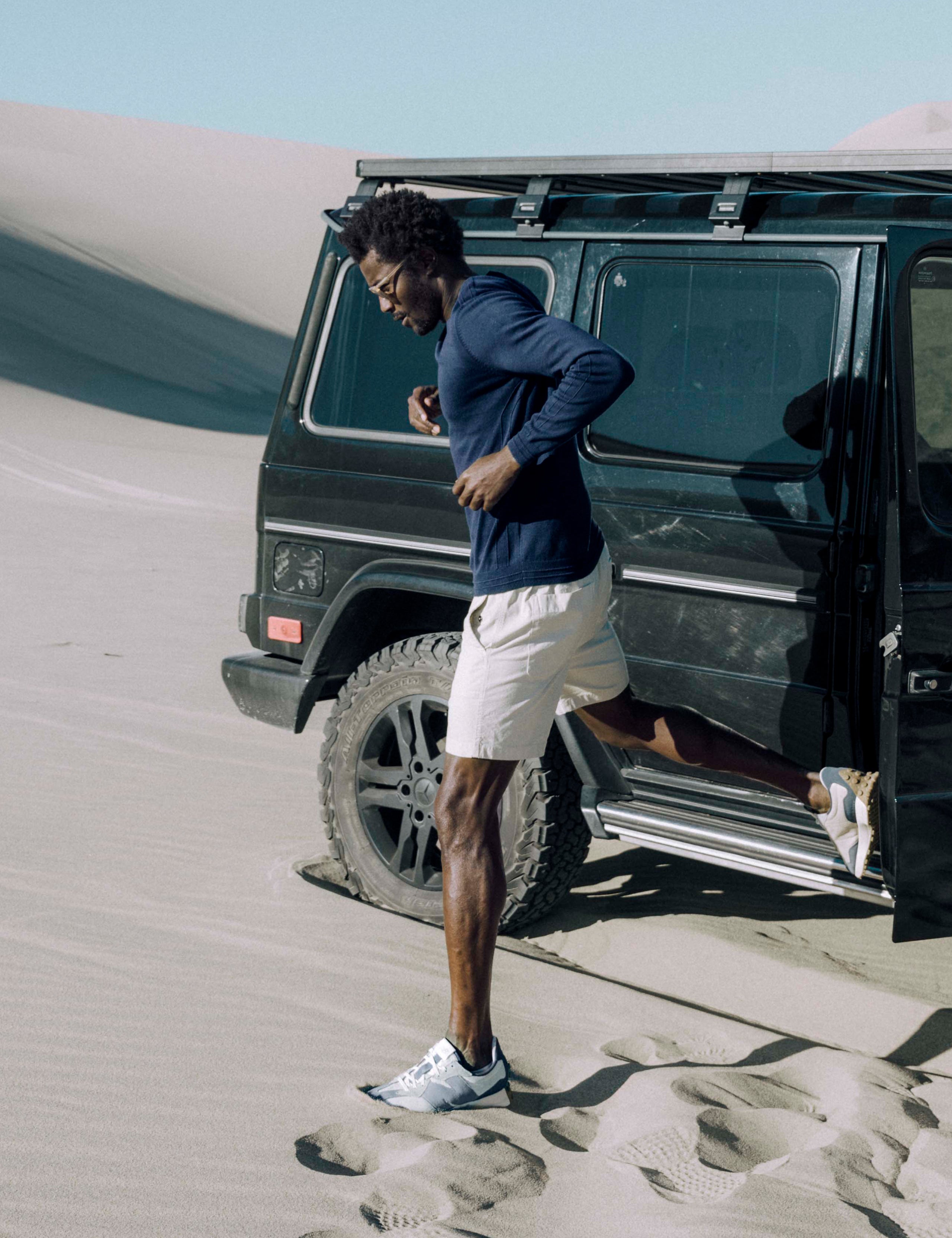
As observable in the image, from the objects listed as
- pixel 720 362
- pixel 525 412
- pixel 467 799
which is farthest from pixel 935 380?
pixel 467 799

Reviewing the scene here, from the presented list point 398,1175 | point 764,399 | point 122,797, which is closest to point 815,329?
point 764,399

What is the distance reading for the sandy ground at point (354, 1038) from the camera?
280 cm

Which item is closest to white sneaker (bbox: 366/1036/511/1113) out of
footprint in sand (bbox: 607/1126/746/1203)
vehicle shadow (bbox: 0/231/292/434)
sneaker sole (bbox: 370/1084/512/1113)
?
sneaker sole (bbox: 370/1084/512/1113)

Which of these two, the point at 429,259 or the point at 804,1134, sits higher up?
the point at 429,259

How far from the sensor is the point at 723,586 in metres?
3.92

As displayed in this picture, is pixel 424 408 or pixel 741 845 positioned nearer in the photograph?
pixel 424 408

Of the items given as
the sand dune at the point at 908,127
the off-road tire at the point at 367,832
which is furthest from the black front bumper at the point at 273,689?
the sand dune at the point at 908,127

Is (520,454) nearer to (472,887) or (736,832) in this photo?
(472,887)

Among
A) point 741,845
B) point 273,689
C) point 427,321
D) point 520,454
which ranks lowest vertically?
point 741,845

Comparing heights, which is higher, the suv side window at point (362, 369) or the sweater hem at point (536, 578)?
the suv side window at point (362, 369)

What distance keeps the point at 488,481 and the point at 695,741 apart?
0.98 m

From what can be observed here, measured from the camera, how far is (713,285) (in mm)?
3982

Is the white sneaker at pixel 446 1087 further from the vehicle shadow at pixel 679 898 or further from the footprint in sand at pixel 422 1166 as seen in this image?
the vehicle shadow at pixel 679 898

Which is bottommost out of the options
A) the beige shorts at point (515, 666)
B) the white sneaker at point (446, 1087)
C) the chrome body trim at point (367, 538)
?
the white sneaker at point (446, 1087)
